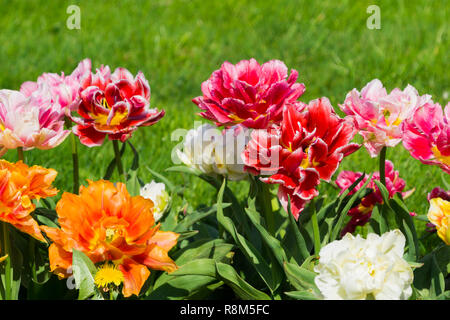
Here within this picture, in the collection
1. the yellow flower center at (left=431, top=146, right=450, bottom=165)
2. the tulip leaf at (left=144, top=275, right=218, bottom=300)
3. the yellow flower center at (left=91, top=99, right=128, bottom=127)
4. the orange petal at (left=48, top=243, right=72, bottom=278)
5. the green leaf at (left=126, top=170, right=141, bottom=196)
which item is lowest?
the tulip leaf at (left=144, top=275, right=218, bottom=300)

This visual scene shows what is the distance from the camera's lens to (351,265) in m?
1.25

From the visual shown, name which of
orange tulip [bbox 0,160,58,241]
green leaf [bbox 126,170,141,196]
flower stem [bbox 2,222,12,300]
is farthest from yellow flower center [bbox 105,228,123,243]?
green leaf [bbox 126,170,141,196]

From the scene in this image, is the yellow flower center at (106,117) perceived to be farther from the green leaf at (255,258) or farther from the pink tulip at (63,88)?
the green leaf at (255,258)

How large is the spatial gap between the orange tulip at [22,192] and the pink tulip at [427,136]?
2.63 feet

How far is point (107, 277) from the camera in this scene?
1.35 m

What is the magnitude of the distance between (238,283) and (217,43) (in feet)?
9.42

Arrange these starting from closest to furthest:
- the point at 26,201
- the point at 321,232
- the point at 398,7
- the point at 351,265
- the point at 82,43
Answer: the point at 351,265 < the point at 26,201 < the point at 321,232 < the point at 82,43 < the point at 398,7

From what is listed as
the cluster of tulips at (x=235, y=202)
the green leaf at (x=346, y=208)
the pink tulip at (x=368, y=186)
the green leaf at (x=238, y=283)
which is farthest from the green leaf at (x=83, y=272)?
the pink tulip at (x=368, y=186)

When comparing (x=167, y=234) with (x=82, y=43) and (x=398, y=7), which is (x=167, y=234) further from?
(x=398, y=7)

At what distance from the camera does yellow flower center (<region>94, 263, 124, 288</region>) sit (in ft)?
4.43

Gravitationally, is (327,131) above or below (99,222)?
above

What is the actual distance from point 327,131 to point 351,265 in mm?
318

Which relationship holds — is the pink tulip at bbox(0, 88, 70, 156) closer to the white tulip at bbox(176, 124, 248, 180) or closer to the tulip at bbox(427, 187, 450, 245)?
the white tulip at bbox(176, 124, 248, 180)
